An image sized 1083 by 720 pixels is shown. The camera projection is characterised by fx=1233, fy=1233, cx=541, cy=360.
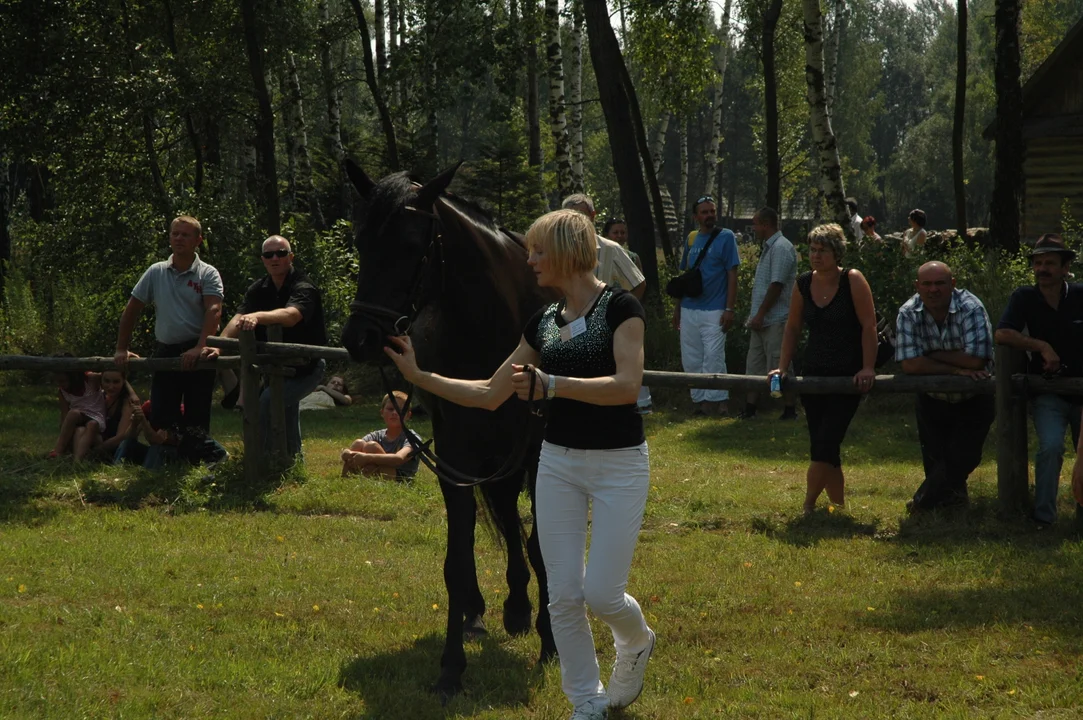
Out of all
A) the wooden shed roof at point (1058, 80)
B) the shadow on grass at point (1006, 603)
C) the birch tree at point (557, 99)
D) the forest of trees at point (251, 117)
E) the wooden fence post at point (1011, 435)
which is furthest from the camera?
the wooden shed roof at point (1058, 80)

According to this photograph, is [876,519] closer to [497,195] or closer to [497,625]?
[497,625]

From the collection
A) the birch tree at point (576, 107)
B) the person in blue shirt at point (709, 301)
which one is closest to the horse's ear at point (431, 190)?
the person in blue shirt at point (709, 301)

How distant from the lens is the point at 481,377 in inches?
238

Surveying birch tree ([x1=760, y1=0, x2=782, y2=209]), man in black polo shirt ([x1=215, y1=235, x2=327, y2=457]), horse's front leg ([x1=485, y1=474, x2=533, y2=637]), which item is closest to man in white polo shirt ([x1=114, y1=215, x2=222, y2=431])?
man in black polo shirt ([x1=215, y1=235, x2=327, y2=457])

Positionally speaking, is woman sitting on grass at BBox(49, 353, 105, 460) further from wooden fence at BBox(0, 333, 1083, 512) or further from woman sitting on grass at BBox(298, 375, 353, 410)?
woman sitting on grass at BBox(298, 375, 353, 410)

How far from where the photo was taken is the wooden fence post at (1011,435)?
8.29 m

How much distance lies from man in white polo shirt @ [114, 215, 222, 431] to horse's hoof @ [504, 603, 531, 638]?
4.68m

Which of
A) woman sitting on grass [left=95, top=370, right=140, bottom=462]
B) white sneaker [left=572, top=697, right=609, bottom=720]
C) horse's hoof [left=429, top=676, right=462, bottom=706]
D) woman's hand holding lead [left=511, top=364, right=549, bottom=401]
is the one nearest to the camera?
woman's hand holding lead [left=511, top=364, right=549, bottom=401]

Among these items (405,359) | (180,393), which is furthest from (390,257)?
(180,393)

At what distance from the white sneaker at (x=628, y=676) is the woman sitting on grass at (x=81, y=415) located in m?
7.31

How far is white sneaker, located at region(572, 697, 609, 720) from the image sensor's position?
15.8 ft

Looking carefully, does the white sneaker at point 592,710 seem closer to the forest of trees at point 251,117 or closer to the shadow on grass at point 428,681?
the shadow on grass at point 428,681

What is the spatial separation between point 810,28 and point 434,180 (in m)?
13.7

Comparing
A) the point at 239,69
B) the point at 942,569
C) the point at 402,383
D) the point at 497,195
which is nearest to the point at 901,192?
the point at 497,195
